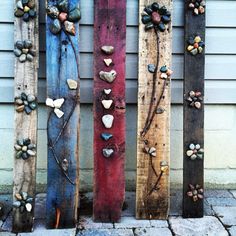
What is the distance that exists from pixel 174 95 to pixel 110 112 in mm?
669

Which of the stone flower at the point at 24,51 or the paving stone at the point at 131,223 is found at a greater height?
the stone flower at the point at 24,51

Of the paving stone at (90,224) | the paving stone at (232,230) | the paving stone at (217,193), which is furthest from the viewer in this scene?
the paving stone at (217,193)

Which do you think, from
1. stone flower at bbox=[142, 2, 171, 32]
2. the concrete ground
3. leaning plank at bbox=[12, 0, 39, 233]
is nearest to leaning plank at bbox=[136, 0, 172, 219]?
stone flower at bbox=[142, 2, 171, 32]

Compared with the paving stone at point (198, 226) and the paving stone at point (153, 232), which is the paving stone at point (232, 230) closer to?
the paving stone at point (198, 226)

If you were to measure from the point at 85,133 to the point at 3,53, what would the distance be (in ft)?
2.87

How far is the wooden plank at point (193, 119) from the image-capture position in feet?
8.80

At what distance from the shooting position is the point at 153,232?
8.11 feet

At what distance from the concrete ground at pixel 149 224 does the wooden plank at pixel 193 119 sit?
0.11 m

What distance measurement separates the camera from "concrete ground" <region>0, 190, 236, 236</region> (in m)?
2.46

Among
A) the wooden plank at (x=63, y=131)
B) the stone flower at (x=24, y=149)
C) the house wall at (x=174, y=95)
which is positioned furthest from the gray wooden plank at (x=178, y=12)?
the stone flower at (x=24, y=149)

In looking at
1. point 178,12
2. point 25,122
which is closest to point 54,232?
point 25,122

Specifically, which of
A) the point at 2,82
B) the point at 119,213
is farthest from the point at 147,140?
the point at 2,82

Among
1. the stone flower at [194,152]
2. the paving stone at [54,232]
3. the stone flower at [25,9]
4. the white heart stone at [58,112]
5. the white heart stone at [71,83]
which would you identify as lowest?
the paving stone at [54,232]

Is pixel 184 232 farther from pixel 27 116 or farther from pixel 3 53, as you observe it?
pixel 3 53
